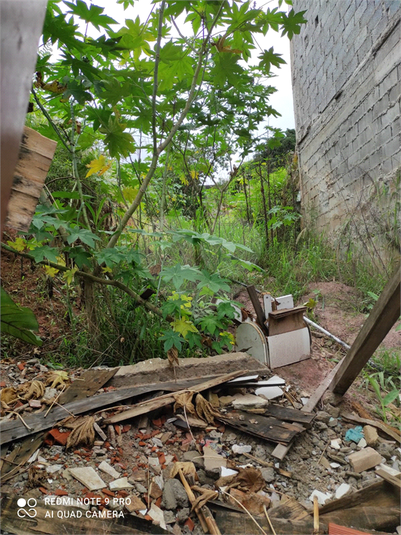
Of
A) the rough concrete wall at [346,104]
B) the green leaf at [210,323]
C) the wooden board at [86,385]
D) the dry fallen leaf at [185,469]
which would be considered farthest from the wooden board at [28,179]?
the rough concrete wall at [346,104]

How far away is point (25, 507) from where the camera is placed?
87cm

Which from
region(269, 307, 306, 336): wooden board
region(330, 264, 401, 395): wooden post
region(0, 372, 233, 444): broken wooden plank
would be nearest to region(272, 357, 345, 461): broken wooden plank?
region(330, 264, 401, 395): wooden post

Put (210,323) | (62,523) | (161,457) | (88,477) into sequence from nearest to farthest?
(62,523), (88,477), (161,457), (210,323)

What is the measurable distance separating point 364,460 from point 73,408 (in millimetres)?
1174

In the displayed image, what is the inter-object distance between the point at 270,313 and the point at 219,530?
117 centimetres

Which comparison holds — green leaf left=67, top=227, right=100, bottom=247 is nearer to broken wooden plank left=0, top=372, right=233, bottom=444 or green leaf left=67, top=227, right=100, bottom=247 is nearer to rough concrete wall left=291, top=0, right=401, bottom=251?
broken wooden plank left=0, top=372, right=233, bottom=444

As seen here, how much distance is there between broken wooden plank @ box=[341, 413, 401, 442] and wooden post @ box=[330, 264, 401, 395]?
0.43ft

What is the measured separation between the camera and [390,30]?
2871 millimetres

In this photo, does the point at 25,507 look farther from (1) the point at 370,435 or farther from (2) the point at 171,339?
(1) the point at 370,435

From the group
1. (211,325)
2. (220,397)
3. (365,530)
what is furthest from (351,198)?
(365,530)

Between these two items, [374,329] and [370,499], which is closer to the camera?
[370,499]

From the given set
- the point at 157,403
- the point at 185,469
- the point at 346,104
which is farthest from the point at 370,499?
the point at 346,104

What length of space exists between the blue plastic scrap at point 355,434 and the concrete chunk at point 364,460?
16 cm

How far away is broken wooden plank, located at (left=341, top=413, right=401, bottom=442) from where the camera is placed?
1431 mm
